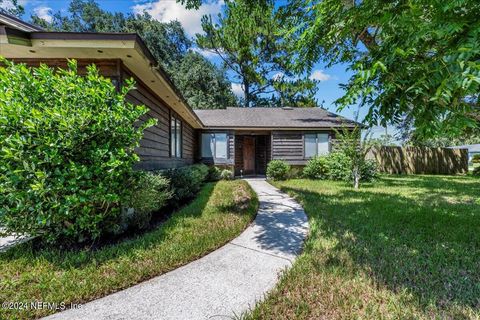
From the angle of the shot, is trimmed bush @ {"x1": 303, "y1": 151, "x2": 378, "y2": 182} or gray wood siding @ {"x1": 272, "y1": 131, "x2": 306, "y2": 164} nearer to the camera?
trimmed bush @ {"x1": 303, "y1": 151, "x2": 378, "y2": 182}

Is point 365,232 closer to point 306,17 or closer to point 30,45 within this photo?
point 30,45

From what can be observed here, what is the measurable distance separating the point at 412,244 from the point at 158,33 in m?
32.2

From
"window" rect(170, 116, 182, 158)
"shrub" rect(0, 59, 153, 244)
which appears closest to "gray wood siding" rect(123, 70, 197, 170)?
"window" rect(170, 116, 182, 158)

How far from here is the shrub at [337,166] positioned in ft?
34.0

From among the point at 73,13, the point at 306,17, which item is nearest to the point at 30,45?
the point at 306,17

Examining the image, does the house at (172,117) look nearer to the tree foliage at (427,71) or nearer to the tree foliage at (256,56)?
the tree foliage at (427,71)

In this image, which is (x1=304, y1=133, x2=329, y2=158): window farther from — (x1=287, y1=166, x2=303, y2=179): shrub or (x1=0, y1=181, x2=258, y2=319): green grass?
(x1=0, y1=181, x2=258, y2=319): green grass

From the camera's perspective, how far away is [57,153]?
2861 millimetres

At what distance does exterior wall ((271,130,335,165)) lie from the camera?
1276 centimetres

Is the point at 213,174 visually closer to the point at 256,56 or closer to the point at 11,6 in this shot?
the point at 256,56

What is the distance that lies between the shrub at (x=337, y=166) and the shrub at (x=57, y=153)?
943cm

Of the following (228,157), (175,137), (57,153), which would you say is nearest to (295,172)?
(228,157)

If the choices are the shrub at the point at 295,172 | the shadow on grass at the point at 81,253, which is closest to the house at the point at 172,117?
the shrub at the point at 295,172

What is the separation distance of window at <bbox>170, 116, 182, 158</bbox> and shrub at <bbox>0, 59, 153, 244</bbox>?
15.7 feet
